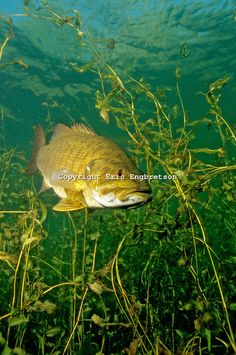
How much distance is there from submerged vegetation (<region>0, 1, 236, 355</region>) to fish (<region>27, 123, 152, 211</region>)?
0.80 feet

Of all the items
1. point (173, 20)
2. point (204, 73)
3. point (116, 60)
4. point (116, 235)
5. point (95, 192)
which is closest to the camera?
point (95, 192)

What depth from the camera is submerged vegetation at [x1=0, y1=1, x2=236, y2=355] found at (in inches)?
98.6

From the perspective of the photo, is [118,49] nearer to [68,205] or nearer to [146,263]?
[68,205]

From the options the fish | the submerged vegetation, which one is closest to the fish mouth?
the fish

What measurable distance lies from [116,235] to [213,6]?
17768 mm

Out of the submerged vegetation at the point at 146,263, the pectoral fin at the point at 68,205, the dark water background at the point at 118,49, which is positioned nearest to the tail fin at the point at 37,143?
the submerged vegetation at the point at 146,263

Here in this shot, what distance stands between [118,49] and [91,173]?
20.2 metres

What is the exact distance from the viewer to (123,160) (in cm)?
362

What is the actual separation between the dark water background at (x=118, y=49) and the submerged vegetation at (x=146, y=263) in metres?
13.9

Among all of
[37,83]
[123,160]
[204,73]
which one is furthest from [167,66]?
[123,160]

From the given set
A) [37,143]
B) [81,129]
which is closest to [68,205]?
[81,129]

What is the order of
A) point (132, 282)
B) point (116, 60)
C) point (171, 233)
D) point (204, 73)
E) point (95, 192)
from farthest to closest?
point (204, 73), point (116, 60), point (132, 282), point (95, 192), point (171, 233)

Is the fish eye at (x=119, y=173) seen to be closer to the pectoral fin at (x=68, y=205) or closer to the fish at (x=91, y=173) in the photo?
the fish at (x=91, y=173)

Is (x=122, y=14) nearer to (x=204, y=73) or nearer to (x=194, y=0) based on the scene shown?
(x=194, y=0)
